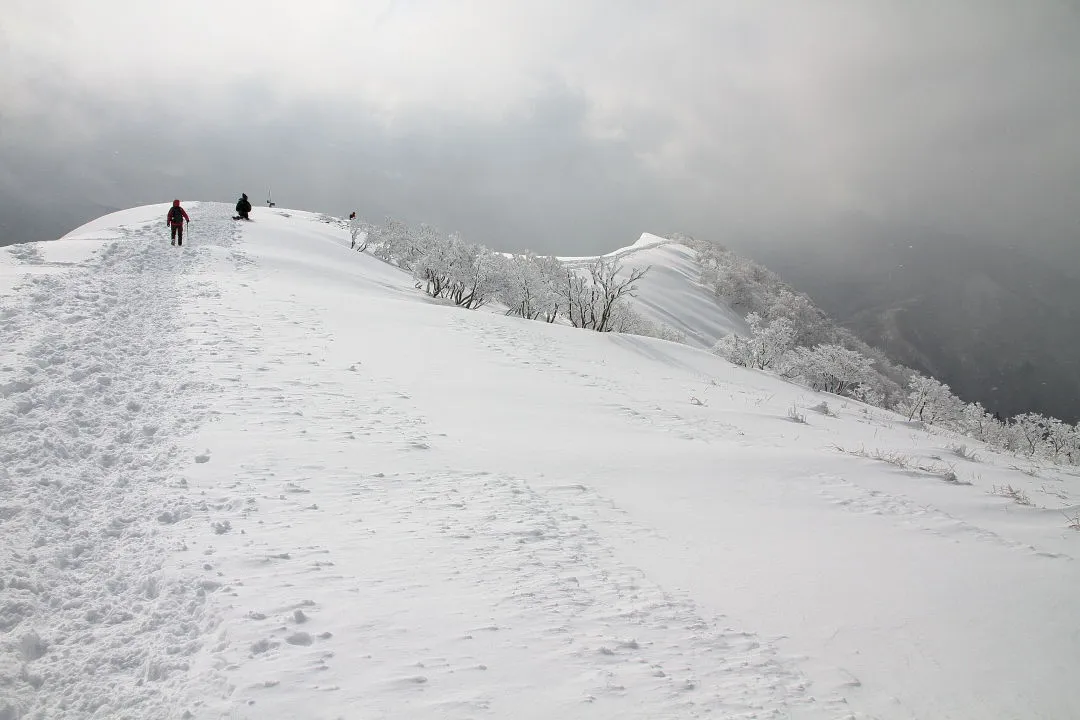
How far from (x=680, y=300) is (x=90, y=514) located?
55.6 m

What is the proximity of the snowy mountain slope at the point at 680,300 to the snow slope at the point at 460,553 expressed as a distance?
3159 cm

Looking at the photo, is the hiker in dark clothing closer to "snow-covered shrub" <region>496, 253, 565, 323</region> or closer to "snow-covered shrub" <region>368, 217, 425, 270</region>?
"snow-covered shrub" <region>368, 217, 425, 270</region>

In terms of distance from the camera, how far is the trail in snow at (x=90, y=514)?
3293 millimetres

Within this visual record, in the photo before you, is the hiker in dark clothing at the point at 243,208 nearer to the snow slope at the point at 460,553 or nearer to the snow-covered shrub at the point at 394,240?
the snow-covered shrub at the point at 394,240

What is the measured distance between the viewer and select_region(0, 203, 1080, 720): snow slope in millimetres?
3520

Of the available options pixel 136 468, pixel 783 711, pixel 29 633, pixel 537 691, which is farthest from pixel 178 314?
pixel 783 711

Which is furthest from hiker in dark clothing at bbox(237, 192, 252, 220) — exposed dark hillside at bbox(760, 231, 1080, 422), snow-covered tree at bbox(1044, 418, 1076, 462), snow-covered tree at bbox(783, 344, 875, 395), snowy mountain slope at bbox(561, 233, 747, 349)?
exposed dark hillside at bbox(760, 231, 1080, 422)

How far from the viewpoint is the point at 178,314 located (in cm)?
1178

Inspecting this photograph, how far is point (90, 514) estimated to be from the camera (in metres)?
4.87

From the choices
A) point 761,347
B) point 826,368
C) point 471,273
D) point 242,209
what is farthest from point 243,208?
point 826,368

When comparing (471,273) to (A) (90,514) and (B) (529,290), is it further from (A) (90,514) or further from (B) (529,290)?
(A) (90,514)

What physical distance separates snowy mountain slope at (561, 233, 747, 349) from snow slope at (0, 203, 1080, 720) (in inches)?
1244

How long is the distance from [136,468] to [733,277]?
7065 cm

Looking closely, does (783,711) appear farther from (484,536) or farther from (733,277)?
(733,277)
